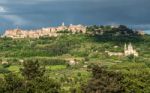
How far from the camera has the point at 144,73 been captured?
8919cm

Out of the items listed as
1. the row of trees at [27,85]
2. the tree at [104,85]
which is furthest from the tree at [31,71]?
the tree at [104,85]

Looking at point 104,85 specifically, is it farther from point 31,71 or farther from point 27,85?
point 31,71

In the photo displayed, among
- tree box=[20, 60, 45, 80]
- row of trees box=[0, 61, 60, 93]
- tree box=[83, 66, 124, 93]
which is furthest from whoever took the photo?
tree box=[20, 60, 45, 80]

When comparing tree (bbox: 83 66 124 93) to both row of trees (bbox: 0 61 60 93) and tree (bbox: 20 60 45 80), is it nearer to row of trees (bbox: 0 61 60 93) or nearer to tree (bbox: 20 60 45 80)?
row of trees (bbox: 0 61 60 93)

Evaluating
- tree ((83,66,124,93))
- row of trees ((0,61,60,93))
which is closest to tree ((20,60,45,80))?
row of trees ((0,61,60,93))

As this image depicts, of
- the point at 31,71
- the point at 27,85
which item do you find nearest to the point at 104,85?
the point at 27,85

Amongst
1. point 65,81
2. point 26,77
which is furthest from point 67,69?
point 26,77

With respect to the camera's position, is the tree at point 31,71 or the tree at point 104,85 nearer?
the tree at point 104,85

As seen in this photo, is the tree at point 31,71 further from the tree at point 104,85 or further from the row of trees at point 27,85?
the tree at point 104,85

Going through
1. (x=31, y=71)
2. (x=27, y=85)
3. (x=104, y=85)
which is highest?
(x=31, y=71)

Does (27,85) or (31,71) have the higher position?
(31,71)

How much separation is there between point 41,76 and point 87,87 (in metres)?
12.6

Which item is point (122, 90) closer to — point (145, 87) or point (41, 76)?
point (145, 87)

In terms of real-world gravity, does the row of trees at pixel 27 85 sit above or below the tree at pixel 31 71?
below
